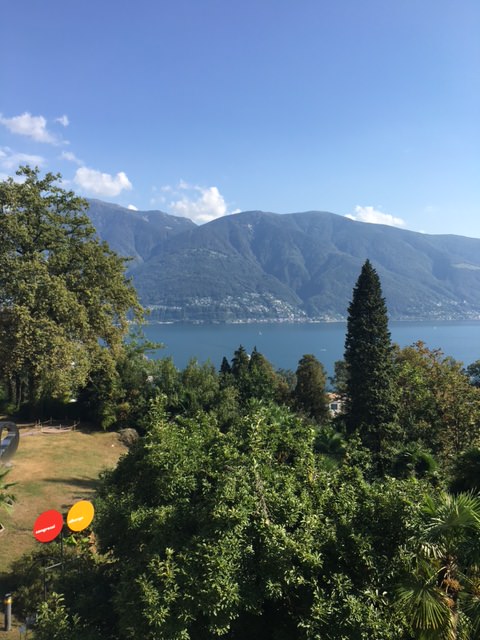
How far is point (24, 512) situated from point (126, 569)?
9756mm

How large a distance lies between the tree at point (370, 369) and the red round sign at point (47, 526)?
18.1 metres

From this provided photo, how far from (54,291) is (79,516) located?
13.0 metres

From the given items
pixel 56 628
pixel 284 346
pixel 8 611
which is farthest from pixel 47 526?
pixel 284 346

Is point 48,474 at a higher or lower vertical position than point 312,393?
higher

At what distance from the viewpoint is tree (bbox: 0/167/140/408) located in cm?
1978

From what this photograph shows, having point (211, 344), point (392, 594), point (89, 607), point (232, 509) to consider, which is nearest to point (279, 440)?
point (232, 509)

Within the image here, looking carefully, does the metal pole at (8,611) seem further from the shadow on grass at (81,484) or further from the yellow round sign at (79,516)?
the shadow on grass at (81,484)

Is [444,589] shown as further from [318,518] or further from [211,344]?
[211,344]

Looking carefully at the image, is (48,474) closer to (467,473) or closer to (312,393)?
(467,473)

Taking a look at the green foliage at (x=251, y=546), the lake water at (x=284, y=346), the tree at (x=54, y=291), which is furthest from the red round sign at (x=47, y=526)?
the lake water at (x=284, y=346)

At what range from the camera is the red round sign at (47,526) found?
891 centimetres

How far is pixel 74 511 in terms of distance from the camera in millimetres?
9062

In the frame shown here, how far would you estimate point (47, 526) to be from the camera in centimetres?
908

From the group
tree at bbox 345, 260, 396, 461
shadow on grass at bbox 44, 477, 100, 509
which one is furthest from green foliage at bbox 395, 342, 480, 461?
shadow on grass at bbox 44, 477, 100, 509
